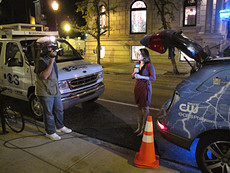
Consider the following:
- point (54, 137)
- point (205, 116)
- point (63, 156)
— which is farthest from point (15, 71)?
point (205, 116)

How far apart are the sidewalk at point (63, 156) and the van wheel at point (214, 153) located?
513 mm

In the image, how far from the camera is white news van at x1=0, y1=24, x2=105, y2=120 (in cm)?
561

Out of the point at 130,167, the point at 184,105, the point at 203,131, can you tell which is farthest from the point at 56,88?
the point at 203,131

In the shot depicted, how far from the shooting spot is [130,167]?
3.54 m

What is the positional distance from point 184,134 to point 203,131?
0.92ft

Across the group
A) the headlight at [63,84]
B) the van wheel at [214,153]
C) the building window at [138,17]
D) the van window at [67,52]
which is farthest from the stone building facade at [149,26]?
the van wheel at [214,153]

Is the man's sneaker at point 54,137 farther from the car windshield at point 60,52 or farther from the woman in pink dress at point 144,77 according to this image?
the car windshield at point 60,52

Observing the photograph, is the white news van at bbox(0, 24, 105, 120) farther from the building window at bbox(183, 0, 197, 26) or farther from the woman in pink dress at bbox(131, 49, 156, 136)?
the building window at bbox(183, 0, 197, 26)

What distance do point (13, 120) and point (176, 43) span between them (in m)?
3.83

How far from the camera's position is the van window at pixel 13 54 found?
598 cm

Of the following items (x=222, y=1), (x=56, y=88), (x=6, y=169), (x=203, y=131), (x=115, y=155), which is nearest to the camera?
(x=203, y=131)

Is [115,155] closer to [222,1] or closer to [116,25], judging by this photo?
[222,1]

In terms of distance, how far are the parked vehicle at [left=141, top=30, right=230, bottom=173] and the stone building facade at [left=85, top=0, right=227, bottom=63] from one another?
14.4 metres

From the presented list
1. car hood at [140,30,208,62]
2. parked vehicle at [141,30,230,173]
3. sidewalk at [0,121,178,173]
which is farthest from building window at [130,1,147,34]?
parked vehicle at [141,30,230,173]
